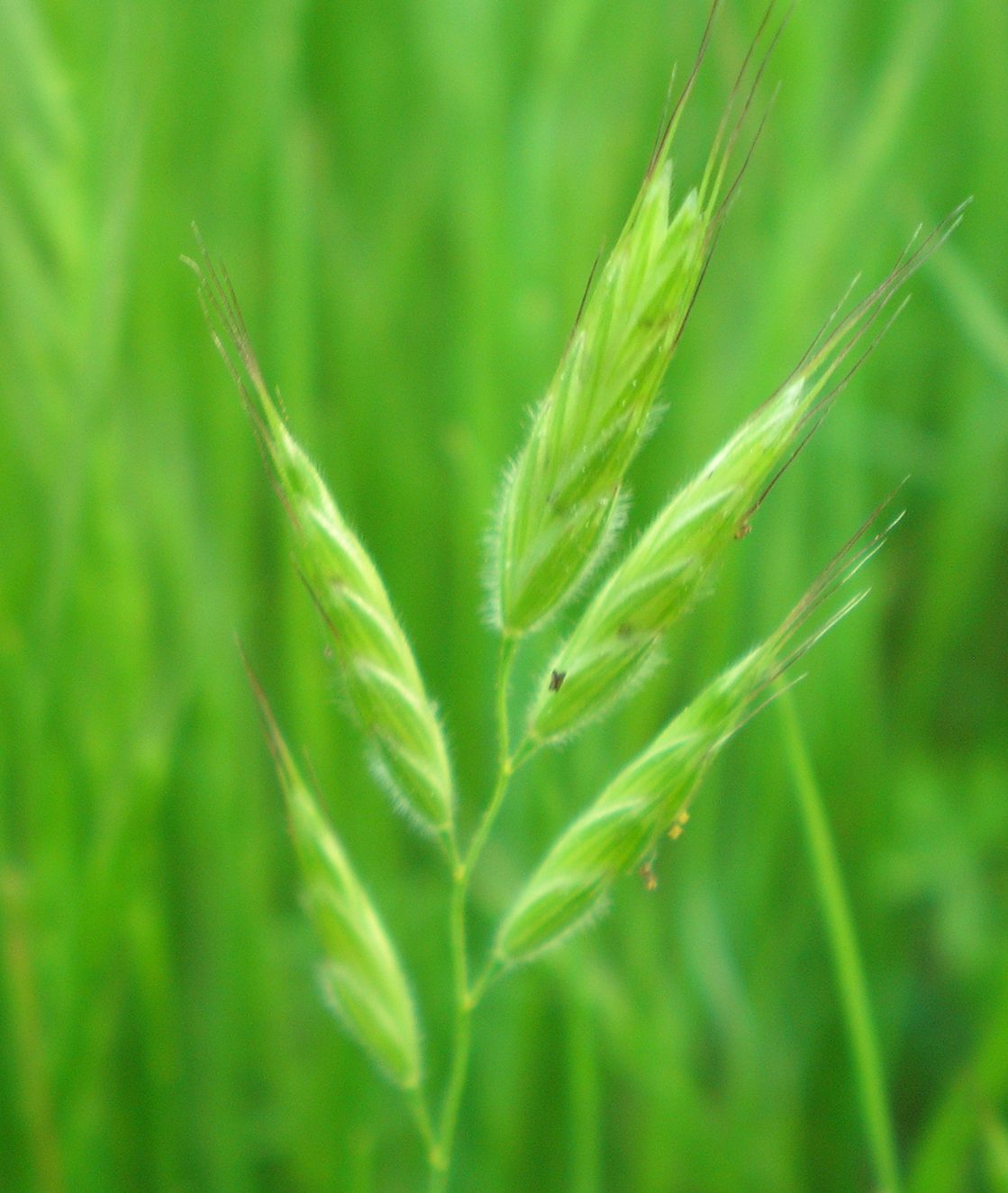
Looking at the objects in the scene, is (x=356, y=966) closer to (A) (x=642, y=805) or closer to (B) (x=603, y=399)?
(A) (x=642, y=805)

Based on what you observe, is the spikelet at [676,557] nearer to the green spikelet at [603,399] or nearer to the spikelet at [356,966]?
the green spikelet at [603,399]

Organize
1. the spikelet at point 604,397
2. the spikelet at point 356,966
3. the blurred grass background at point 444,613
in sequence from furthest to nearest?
the blurred grass background at point 444,613 < the spikelet at point 356,966 < the spikelet at point 604,397

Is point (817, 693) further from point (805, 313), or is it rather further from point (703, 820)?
point (805, 313)

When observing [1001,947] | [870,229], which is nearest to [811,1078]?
[1001,947]

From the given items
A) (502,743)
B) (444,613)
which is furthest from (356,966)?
(444,613)

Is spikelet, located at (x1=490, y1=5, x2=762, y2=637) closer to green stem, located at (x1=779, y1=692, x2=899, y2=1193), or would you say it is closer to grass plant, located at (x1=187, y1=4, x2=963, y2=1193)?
grass plant, located at (x1=187, y1=4, x2=963, y2=1193)

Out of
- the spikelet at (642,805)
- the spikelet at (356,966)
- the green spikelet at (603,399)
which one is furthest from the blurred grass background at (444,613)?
the green spikelet at (603,399)
